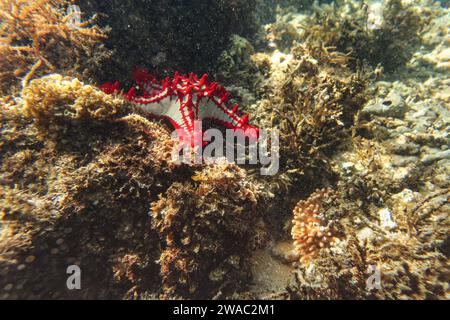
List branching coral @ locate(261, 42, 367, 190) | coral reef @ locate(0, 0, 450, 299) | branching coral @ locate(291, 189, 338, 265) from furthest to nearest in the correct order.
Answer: branching coral @ locate(261, 42, 367, 190), branching coral @ locate(291, 189, 338, 265), coral reef @ locate(0, 0, 450, 299)

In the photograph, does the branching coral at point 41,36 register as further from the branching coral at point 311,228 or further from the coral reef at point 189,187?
the branching coral at point 311,228

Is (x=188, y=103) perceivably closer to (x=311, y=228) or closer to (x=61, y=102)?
(x=61, y=102)

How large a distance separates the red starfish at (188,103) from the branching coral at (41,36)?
1101 mm

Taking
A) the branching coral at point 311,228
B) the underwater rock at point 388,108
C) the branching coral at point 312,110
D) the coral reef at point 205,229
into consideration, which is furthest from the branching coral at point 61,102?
the underwater rock at point 388,108

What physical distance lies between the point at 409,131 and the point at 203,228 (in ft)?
12.3

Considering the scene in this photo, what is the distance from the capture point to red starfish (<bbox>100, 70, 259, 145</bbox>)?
11.9 feet

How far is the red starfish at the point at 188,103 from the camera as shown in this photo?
3624mm

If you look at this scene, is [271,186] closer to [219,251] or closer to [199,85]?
[219,251]

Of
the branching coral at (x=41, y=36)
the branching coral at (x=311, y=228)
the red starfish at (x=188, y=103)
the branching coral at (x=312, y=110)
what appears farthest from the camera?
the branching coral at (x=41, y=36)

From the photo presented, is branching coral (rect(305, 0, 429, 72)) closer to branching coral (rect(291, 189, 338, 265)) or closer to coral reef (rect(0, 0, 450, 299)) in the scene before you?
coral reef (rect(0, 0, 450, 299))

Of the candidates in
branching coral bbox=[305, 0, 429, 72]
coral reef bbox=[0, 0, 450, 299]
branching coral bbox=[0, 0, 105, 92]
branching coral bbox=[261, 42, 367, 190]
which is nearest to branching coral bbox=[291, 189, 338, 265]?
coral reef bbox=[0, 0, 450, 299]

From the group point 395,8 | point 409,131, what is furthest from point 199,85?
point 395,8

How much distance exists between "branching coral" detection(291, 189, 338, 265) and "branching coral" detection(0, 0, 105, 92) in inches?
166
